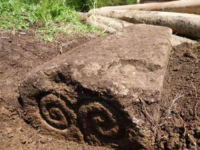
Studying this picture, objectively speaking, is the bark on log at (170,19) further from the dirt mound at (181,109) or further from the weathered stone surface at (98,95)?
the weathered stone surface at (98,95)

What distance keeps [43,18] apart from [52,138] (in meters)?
2.31

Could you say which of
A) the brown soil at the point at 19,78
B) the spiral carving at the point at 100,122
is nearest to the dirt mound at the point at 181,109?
the spiral carving at the point at 100,122

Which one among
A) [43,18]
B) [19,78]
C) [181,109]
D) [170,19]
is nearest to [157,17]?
[170,19]

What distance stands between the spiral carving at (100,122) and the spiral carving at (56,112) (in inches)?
4.6

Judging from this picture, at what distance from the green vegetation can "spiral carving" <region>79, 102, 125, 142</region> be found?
1801 millimetres

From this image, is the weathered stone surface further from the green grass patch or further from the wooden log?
the wooden log

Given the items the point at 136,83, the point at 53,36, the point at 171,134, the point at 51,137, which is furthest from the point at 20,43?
the point at 171,134

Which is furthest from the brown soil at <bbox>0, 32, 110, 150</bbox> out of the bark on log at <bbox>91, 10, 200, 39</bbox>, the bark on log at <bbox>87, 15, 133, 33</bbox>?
the bark on log at <bbox>91, 10, 200, 39</bbox>

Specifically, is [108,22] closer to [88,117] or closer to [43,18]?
[43,18]

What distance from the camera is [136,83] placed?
8.14 feet

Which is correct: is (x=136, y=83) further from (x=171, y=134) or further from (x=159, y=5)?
(x=159, y=5)

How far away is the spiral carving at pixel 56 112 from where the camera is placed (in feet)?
8.73

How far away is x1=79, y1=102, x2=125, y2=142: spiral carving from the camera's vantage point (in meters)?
2.48

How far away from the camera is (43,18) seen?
4.68 m
